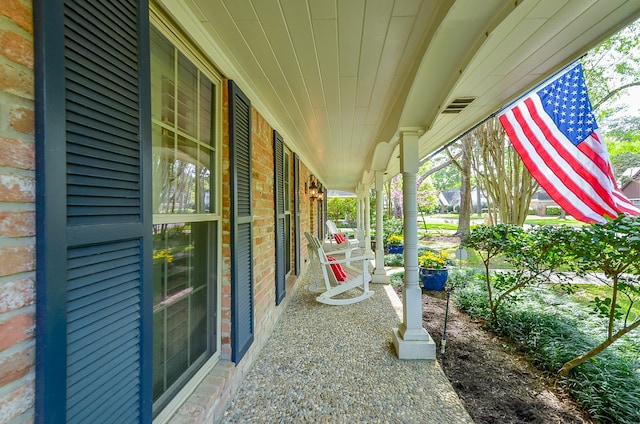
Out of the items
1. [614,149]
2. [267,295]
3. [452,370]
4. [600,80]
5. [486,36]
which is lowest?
[452,370]

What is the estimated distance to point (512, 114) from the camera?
2.80 meters

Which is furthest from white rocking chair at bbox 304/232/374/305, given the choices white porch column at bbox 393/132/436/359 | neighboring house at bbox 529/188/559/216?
neighboring house at bbox 529/188/559/216

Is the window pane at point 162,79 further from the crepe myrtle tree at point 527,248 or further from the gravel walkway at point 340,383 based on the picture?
the crepe myrtle tree at point 527,248

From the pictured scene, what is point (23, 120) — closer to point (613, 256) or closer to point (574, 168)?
point (613, 256)

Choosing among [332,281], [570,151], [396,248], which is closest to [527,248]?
[570,151]

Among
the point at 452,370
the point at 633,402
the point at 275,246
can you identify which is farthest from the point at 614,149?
the point at 275,246

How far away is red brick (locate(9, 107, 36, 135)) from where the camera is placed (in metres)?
0.68

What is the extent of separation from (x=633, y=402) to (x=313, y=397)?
222 cm

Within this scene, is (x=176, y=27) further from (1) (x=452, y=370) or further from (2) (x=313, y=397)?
(1) (x=452, y=370)

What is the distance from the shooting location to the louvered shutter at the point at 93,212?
0.71 metres

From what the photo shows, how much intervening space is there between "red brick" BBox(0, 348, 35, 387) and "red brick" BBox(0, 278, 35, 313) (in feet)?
0.38

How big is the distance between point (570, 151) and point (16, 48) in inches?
140

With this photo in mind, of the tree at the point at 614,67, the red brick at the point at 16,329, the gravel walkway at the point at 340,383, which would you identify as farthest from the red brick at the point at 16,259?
the tree at the point at 614,67

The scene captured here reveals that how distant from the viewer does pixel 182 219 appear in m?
1.51
